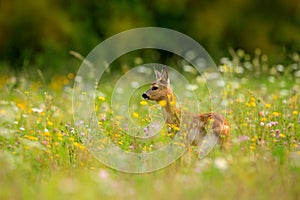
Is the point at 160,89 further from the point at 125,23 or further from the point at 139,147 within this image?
the point at 125,23

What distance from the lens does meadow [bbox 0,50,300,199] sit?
4.33 metres

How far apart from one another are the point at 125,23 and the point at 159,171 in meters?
10.4

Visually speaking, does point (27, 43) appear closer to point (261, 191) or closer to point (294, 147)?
point (294, 147)

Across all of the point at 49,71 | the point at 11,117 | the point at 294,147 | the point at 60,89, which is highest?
the point at 49,71

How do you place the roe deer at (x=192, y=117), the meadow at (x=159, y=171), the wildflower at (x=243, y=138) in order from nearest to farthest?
the meadow at (x=159, y=171), the wildflower at (x=243, y=138), the roe deer at (x=192, y=117)

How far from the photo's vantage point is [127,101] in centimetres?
795

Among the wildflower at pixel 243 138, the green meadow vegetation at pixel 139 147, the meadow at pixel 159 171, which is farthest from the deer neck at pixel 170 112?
the wildflower at pixel 243 138

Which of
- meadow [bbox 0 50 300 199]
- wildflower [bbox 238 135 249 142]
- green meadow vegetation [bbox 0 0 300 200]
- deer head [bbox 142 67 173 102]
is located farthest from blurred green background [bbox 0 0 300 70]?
wildflower [bbox 238 135 249 142]

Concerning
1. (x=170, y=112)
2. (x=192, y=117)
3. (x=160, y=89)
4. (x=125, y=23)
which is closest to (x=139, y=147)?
(x=192, y=117)

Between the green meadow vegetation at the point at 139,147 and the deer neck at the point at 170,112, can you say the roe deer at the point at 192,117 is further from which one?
the green meadow vegetation at the point at 139,147

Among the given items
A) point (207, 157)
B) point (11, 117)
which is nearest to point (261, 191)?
point (207, 157)

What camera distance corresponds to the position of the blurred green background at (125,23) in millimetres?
15289

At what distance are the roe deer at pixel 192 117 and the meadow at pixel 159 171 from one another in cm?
14

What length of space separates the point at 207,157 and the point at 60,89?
14.8 ft
